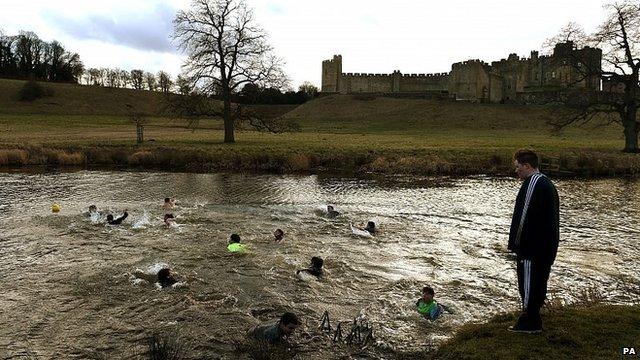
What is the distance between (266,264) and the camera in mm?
14680

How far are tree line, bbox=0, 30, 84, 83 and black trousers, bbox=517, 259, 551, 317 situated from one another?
129056 millimetres

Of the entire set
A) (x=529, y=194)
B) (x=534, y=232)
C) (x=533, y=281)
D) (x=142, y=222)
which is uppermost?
(x=529, y=194)

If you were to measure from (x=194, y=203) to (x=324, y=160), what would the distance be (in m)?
14.1

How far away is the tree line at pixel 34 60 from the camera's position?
117000 mm

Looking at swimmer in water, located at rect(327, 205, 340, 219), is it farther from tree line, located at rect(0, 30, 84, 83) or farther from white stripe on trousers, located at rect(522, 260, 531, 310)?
tree line, located at rect(0, 30, 84, 83)

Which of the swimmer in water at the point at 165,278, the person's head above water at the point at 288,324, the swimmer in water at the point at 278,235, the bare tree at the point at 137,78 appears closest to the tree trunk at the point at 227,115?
the swimmer in water at the point at 278,235

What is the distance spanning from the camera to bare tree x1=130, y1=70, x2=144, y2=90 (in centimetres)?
14132

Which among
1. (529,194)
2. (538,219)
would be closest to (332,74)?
(529,194)

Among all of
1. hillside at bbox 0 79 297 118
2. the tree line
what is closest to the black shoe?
hillside at bbox 0 79 297 118

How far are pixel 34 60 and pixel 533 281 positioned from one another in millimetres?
136332

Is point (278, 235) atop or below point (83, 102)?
below

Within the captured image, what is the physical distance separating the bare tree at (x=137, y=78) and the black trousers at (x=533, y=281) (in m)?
146

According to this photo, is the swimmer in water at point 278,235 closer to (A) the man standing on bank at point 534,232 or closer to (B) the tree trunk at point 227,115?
(A) the man standing on bank at point 534,232

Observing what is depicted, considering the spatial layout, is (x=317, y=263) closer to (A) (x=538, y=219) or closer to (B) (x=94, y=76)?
(A) (x=538, y=219)
